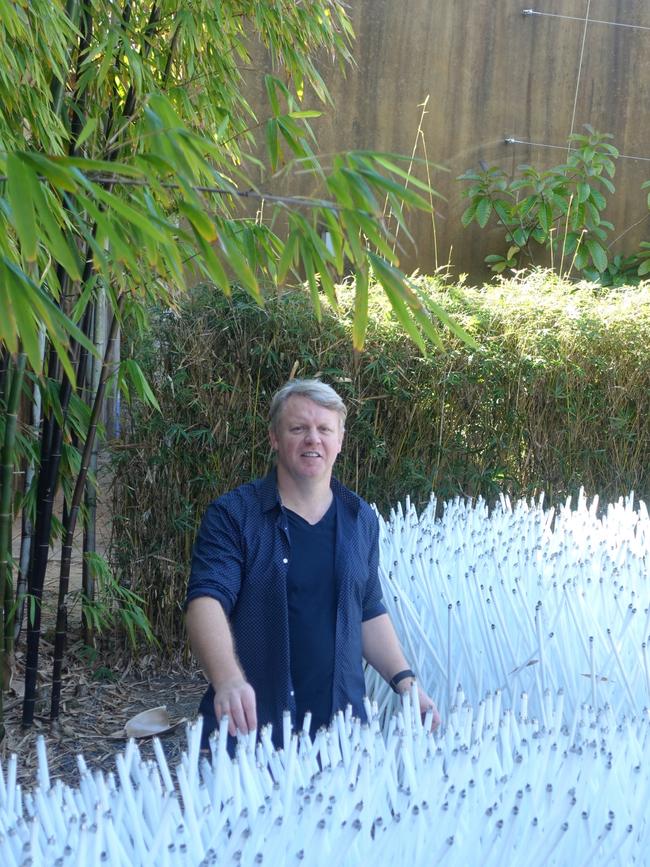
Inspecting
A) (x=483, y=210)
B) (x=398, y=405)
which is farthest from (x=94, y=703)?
(x=483, y=210)

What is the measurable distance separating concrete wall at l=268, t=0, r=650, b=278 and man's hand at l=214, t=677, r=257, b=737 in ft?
20.3

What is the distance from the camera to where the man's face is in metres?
2.16

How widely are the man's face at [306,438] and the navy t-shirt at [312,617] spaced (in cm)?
11

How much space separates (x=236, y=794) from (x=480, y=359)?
3.12m

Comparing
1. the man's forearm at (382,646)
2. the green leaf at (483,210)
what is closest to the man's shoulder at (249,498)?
the man's forearm at (382,646)

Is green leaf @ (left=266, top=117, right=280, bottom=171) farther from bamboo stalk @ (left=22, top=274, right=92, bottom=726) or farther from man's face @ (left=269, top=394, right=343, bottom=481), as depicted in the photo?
bamboo stalk @ (left=22, top=274, right=92, bottom=726)

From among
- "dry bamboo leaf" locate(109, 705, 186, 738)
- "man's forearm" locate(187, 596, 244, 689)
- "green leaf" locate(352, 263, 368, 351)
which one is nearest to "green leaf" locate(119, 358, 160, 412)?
"dry bamboo leaf" locate(109, 705, 186, 738)

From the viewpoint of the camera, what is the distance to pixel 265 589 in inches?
84.1

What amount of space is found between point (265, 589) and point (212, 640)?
21 cm

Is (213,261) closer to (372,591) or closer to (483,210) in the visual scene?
(372,591)

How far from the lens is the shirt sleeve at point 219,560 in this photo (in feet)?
6.80

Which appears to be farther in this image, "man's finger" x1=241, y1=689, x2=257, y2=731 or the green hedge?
the green hedge

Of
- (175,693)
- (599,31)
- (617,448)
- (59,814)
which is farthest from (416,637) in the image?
(599,31)

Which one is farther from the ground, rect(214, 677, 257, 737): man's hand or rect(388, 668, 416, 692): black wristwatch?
rect(214, 677, 257, 737): man's hand
